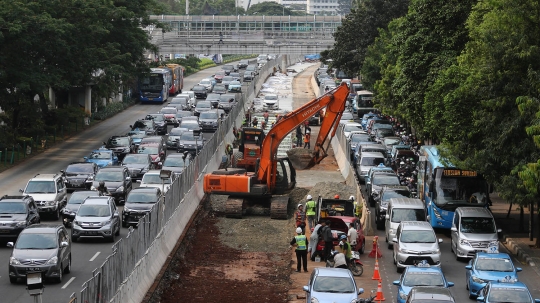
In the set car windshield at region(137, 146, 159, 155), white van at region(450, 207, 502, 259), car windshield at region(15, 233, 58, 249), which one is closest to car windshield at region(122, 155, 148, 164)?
car windshield at region(137, 146, 159, 155)

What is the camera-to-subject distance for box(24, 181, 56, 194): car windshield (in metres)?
39.8

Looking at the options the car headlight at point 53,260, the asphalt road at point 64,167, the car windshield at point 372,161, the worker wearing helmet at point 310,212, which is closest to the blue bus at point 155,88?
the asphalt road at point 64,167

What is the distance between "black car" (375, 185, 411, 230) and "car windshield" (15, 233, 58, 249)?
15.0 metres

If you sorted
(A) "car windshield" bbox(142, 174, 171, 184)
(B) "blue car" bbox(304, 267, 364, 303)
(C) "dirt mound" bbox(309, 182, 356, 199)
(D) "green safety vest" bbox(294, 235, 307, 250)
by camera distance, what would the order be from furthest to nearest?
1. (A) "car windshield" bbox(142, 174, 171, 184)
2. (C) "dirt mound" bbox(309, 182, 356, 199)
3. (D) "green safety vest" bbox(294, 235, 307, 250)
4. (B) "blue car" bbox(304, 267, 364, 303)

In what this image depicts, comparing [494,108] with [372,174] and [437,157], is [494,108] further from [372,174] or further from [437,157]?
[372,174]

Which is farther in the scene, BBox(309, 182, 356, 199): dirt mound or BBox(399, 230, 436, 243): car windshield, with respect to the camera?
BBox(309, 182, 356, 199): dirt mound

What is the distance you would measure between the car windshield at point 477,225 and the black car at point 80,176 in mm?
17321

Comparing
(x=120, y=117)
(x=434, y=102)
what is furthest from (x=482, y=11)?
(x=120, y=117)

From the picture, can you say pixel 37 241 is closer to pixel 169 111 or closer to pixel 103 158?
pixel 103 158

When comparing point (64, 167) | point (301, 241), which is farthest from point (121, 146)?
point (301, 241)

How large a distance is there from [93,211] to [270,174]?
1013 cm

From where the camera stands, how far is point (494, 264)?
29.0 meters

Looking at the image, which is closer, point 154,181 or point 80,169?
point 154,181

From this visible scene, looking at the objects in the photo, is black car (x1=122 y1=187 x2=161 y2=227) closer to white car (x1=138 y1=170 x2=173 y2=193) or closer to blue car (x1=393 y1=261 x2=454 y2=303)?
white car (x1=138 y1=170 x2=173 y2=193)
